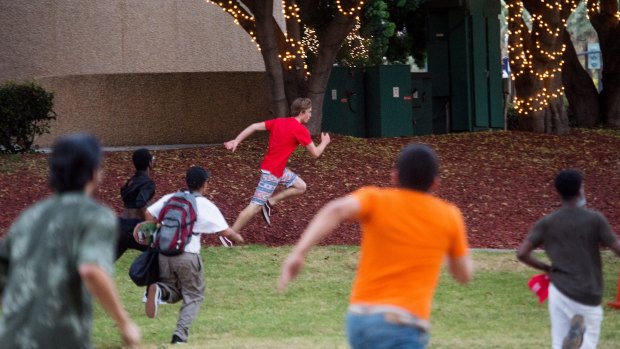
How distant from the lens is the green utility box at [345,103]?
25156mm

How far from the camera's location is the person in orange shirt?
4918mm

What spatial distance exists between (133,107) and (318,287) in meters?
13.0

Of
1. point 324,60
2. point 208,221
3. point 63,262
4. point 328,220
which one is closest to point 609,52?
point 324,60

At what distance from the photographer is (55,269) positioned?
4.45 m

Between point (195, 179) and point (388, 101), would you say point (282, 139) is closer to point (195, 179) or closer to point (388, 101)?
point (195, 179)

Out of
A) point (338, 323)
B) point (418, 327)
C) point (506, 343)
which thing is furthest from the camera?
point (338, 323)

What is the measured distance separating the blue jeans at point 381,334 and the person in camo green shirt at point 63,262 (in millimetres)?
990

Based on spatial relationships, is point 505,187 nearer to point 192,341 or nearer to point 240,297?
point 240,297

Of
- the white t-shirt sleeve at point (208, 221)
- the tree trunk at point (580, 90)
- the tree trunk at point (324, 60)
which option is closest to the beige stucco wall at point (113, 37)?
the tree trunk at point (324, 60)

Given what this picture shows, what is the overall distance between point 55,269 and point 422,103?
22405 millimetres

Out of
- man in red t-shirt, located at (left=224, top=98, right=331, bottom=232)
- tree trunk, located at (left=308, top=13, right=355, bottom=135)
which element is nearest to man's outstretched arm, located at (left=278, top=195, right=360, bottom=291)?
man in red t-shirt, located at (left=224, top=98, right=331, bottom=232)

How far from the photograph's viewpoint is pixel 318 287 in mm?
12781

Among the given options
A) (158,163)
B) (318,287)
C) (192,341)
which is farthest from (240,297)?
(158,163)

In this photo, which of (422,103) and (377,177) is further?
(422,103)
